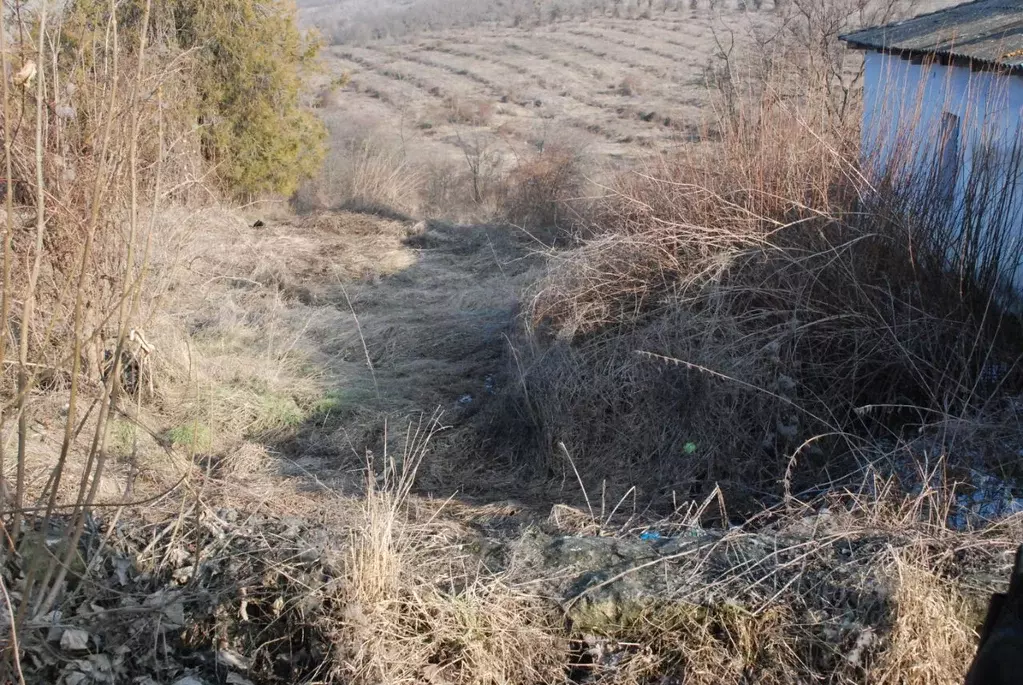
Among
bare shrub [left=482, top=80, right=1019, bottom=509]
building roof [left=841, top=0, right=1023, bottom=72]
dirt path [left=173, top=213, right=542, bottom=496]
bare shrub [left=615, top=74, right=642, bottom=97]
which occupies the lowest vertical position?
bare shrub [left=615, top=74, right=642, bottom=97]

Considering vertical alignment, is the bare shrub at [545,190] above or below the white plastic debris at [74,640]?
below

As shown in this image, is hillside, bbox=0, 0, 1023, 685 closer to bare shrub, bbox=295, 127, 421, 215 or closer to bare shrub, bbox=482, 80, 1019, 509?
bare shrub, bbox=482, 80, 1019, 509

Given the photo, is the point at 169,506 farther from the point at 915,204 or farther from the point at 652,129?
the point at 652,129

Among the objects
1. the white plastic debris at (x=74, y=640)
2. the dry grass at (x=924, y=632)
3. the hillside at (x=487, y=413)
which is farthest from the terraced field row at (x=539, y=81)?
the white plastic debris at (x=74, y=640)

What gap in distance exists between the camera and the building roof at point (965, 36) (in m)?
6.01

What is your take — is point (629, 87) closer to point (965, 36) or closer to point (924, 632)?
point (965, 36)

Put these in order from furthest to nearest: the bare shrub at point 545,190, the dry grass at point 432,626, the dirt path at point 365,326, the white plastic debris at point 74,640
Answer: the bare shrub at point 545,190 < the dirt path at point 365,326 < the dry grass at point 432,626 < the white plastic debris at point 74,640

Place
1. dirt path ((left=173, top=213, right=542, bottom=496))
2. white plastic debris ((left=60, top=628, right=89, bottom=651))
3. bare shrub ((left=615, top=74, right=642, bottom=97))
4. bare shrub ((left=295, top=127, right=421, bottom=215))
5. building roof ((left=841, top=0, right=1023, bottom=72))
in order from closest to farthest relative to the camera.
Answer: white plastic debris ((left=60, top=628, right=89, bottom=651)), building roof ((left=841, top=0, right=1023, bottom=72)), dirt path ((left=173, top=213, right=542, bottom=496)), bare shrub ((left=295, top=127, right=421, bottom=215)), bare shrub ((left=615, top=74, right=642, bottom=97))

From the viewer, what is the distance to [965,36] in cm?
695

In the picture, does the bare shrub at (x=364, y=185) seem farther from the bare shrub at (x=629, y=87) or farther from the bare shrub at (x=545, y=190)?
the bare shrub at (x=629, y=87)

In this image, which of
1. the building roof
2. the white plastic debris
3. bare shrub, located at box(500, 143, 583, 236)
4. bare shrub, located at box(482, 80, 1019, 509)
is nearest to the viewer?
the white plastic debris

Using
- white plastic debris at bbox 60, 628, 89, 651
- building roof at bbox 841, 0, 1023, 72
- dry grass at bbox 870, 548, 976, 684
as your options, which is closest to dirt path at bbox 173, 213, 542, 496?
white plastic debris at bbox 60, 628, 89, 651

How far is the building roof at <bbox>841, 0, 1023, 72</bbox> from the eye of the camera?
6012mm

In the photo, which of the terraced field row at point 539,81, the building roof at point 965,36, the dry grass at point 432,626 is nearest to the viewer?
the dry grass at point 432,626
